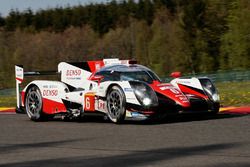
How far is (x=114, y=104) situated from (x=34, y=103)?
2641 mm

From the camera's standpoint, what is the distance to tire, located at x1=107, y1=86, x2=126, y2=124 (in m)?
11.3

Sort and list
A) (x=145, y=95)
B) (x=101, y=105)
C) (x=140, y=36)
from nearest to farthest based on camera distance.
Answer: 1. (x=145, y=95)
2. (x=101, y=105)
3. (x=140, y=36)

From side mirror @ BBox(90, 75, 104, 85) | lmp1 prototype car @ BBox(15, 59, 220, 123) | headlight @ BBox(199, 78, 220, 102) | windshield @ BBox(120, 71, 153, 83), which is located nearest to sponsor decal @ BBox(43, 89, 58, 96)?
lmp1 prototype car @ BBox(15, 59, 220, 123)

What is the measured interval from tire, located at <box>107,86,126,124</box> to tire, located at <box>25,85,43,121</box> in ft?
7.37

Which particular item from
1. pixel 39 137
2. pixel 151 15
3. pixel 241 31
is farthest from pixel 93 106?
pixel 151 15

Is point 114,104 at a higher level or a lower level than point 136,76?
lower

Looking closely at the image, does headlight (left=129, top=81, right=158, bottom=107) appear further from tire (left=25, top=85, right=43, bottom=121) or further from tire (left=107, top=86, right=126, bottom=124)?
tire (left=25, top=85, right=43, bottom=121)

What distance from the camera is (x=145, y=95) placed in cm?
1114

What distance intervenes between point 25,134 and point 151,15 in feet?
304

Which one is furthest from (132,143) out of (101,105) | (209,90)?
(209,90)

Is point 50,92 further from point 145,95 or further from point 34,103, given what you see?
Result: point 145,95

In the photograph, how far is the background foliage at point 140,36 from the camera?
7081 centimetres

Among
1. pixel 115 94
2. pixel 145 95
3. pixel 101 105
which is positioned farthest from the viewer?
pixel 101 105

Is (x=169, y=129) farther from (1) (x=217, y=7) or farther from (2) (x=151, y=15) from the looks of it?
(2) (x=151, y=15)
